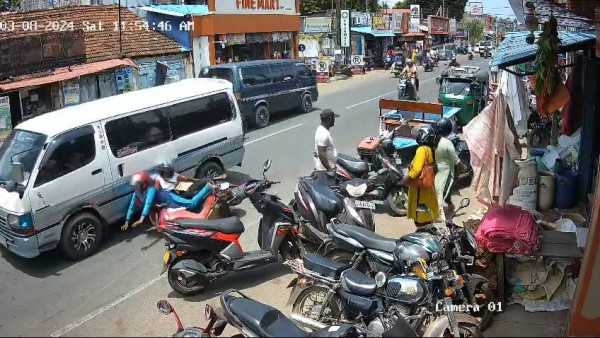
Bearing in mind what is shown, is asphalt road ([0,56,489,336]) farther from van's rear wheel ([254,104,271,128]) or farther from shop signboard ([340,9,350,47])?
shop signboard ([340,9,350,47])

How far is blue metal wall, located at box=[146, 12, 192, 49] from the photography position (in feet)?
74.2

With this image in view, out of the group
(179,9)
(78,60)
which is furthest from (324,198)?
(179,9)

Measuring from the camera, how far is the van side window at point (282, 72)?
17562 millimetres

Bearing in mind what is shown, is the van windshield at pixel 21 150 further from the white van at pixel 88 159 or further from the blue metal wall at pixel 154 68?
the blue metal wall at pixel 154 68

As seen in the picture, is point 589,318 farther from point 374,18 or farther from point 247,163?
point 374,18

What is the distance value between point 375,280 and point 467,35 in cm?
7889

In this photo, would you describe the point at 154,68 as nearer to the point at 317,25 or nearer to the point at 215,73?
the point at 215,73

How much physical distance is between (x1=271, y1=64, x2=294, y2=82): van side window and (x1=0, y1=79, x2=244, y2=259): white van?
25.1 ft

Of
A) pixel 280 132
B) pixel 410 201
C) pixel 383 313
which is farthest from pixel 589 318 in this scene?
pixel 280 132

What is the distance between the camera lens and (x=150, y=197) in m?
8.16

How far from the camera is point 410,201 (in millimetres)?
7543

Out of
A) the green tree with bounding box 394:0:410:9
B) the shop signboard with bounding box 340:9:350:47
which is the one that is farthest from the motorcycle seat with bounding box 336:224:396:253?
the green tree with bounding box 394:0:410:9

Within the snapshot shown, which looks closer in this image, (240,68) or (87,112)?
(87,112)

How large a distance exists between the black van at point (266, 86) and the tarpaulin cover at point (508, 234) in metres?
11.1
